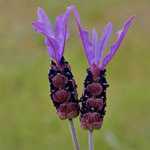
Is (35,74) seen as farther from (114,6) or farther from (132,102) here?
(114,6)

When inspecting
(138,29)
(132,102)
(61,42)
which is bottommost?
(61,42)

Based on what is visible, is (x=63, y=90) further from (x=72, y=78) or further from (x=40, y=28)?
(x=40, y=28)

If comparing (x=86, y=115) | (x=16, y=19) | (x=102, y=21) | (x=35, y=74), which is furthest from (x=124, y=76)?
(x=86, y=115)

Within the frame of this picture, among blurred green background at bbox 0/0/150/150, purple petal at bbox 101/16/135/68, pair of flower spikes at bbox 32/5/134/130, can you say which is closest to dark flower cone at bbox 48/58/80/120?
pair of flower spikes at bbox 32/5/134/130

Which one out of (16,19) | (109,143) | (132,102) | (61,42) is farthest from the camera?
(16,19)

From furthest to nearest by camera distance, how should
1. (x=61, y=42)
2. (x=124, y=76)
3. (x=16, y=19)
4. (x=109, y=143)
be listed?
(x=16, y=19), (x=124, y=76), (x=109, y=143), (x=61, y=42)

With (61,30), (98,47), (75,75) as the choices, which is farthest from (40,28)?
(75,75)

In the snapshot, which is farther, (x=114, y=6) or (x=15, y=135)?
(x=114, y=6)
